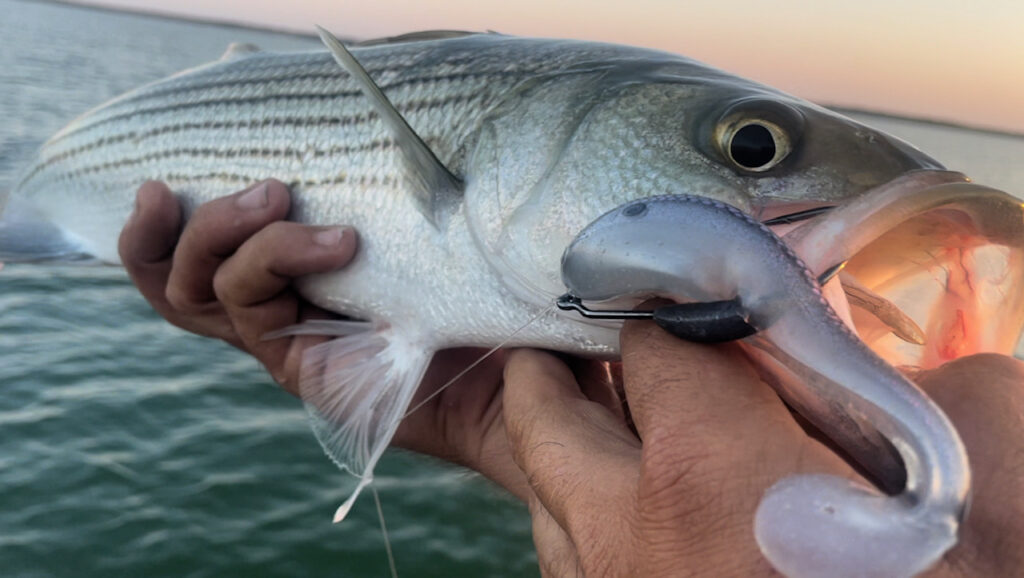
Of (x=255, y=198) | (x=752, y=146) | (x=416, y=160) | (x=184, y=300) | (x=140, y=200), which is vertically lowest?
(x=184, y=300)

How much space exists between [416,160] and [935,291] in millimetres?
1235

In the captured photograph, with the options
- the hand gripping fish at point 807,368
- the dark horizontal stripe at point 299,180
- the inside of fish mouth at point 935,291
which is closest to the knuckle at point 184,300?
the dark horizontal stripe at point 299,180

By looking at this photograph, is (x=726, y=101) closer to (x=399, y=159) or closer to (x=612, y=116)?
(x=612, y=116)

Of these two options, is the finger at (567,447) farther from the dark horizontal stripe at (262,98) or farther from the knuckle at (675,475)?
the dark horizontal stripe at (262,98)

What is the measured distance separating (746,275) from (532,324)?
2.84ft

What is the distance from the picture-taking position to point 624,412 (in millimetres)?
1910

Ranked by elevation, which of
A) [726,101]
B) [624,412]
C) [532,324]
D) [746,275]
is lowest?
[624,412]

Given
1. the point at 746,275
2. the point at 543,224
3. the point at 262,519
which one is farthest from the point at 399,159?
the point at 262,519

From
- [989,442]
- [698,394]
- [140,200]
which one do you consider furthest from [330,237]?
[989,442]

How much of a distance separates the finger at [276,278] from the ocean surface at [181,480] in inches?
60.2

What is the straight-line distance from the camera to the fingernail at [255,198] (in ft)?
7.79

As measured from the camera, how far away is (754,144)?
1528mm

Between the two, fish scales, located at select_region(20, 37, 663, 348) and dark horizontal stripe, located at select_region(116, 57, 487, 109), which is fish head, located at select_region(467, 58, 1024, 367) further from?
dark horizontal stripe, located at select_region(116, 57, 487, 109)

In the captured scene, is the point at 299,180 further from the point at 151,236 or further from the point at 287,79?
the point at 151,236
